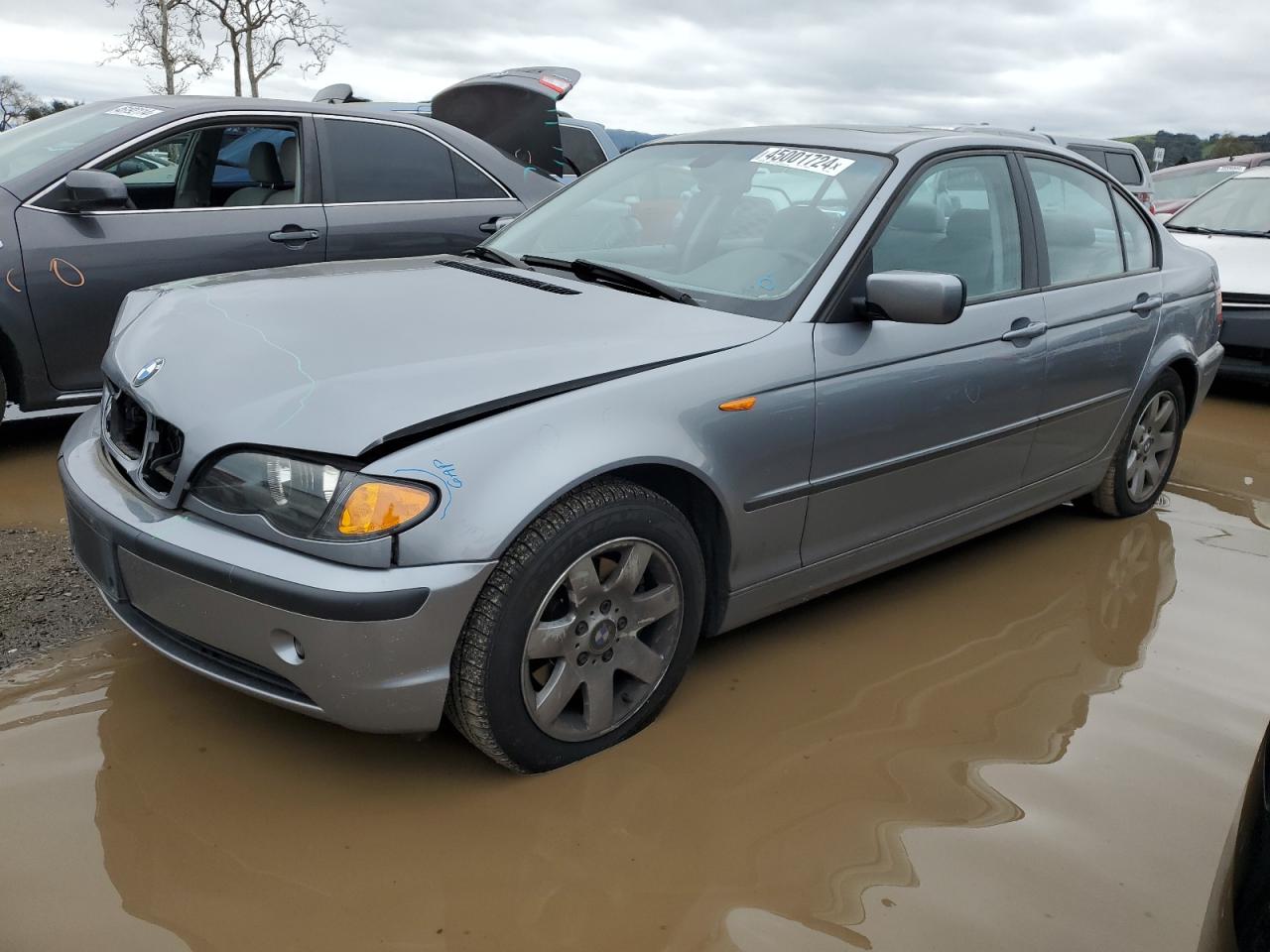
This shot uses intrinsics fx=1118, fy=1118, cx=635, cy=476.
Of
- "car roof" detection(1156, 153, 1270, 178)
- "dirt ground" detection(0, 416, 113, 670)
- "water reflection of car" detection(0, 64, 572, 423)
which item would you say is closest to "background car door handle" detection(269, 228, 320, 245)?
"water reflection of car" detection(0, 64, 572, 423)

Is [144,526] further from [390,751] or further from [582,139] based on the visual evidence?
[582,139]

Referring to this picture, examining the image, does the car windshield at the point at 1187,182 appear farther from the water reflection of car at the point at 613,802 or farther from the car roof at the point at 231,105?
the water reflection of car at the point at 613,802

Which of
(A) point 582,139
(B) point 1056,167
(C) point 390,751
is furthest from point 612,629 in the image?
(A) point 582,139

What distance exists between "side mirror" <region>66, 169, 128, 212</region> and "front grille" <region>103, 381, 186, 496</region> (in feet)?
6.93

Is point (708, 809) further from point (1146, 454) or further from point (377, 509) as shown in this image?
point (1146, 454)

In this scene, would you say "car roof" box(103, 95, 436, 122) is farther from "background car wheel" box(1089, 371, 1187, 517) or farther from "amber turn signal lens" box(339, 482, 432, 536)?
"background car wheel" box(1089, 371, 1187, 517)

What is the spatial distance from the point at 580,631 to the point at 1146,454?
313 cm

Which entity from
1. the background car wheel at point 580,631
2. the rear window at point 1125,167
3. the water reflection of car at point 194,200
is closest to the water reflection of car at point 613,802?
the background car wheel at point 580,631

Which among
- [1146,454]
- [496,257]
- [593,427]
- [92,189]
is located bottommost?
[1146,454]

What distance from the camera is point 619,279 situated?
323 cm

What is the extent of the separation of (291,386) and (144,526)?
1.48 ft

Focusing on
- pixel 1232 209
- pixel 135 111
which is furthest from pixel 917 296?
pixel 1232 209

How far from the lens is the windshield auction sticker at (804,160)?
11.3ft

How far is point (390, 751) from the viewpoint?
2.72 m
